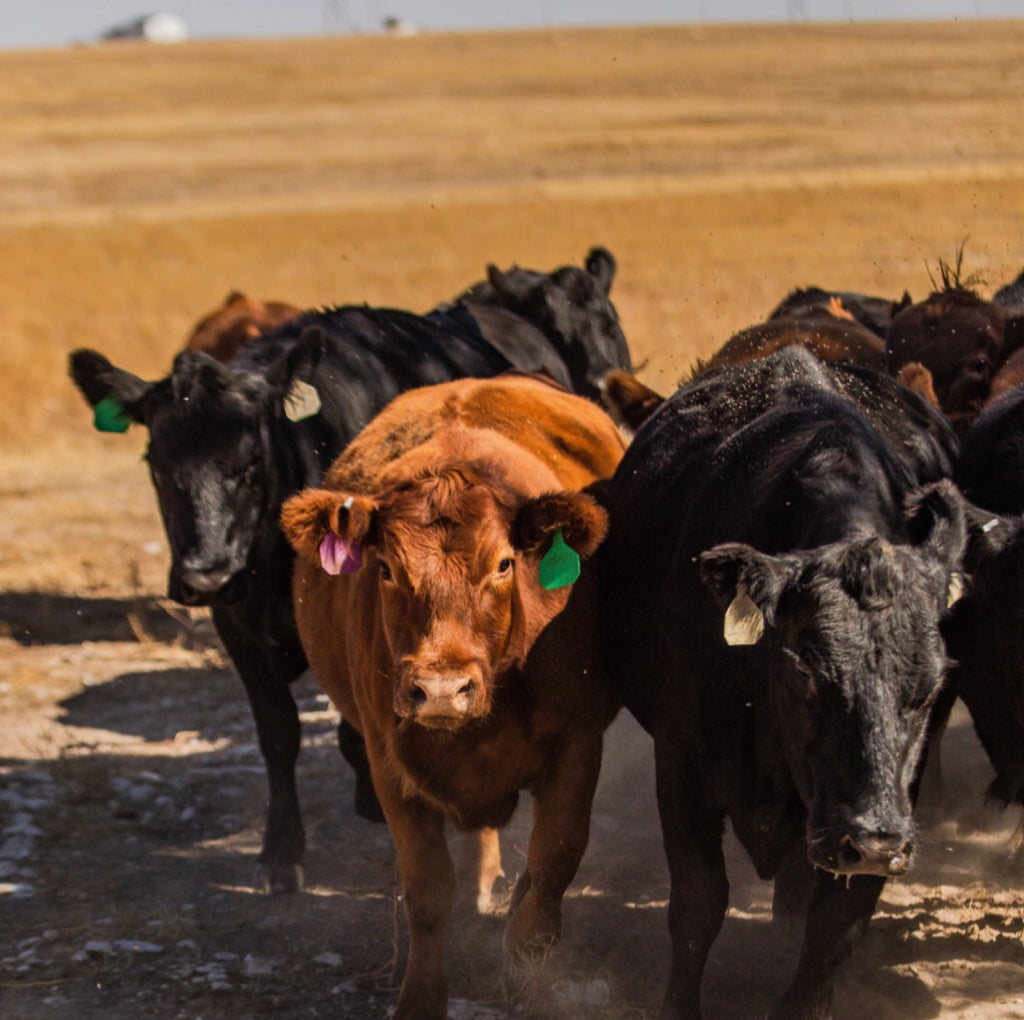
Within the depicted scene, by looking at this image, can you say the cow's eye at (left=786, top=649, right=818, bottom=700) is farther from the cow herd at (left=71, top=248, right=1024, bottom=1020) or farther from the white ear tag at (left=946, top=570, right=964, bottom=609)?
the white ear tag at (left=946, top=570, right=964, bottom=609)

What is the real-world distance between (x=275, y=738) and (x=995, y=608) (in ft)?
10.1

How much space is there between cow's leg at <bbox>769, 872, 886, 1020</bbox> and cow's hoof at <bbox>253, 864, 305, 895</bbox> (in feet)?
7.66

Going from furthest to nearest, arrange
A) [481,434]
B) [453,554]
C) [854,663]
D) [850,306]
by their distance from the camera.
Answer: [850,306] → [481,434] → [453,554] → [854,663]

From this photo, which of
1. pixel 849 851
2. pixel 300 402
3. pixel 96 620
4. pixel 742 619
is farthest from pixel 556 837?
pixel 96 620

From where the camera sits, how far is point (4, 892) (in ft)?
19.5

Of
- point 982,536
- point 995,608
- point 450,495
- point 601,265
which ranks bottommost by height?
point 995,608

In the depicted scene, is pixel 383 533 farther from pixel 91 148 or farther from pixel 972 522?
pixel 91 148

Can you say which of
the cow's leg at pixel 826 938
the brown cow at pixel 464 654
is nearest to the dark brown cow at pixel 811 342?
the brown cow at pixel 464 654

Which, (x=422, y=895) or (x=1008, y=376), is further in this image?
(x=1008, y=376)

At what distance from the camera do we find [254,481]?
645 cm

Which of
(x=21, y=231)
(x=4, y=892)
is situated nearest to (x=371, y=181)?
(x=21, y=231)

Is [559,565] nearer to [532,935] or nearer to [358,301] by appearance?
[532,935]

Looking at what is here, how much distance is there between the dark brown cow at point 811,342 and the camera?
6.50 meters

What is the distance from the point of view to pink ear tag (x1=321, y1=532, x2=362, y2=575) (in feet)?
15.3
